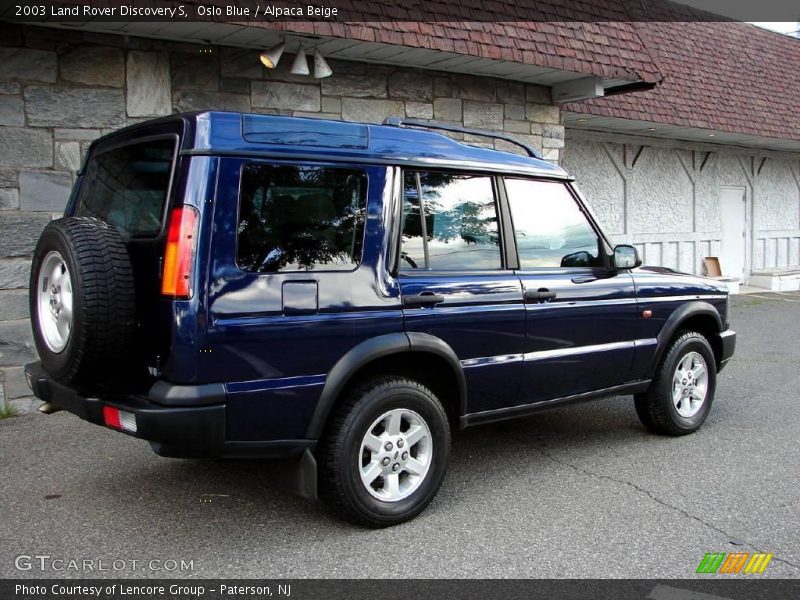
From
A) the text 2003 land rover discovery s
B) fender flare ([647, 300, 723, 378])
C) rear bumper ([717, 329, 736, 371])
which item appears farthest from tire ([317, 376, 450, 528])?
rear bumper ([717, 329, 736, 371])

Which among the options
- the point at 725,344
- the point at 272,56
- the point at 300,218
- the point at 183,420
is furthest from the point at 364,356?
the point at 272,56

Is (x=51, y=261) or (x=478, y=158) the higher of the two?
(x=478, y=158)

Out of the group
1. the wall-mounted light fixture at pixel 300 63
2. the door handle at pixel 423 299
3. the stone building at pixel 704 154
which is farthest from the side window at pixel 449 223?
the stone building at pixel 704 154

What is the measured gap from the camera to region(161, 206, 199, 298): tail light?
345 centimetres

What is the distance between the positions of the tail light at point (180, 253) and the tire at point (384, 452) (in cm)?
100

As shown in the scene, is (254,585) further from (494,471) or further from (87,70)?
(87,70)

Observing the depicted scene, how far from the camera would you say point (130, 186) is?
13.2 feet

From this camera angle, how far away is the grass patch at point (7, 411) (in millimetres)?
6270

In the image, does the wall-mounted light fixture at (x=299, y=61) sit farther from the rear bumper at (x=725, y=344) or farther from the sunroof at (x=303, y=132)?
the rear bumper at (x=725, y=344)

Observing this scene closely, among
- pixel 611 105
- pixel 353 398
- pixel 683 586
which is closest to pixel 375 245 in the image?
pixel 353 398

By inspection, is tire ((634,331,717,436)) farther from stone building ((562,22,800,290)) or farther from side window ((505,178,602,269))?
stone building ((562,22,800,290))

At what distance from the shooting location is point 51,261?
12.6 ft

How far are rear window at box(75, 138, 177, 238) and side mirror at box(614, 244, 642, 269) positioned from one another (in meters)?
2.86

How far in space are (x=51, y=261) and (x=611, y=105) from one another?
383 inches
